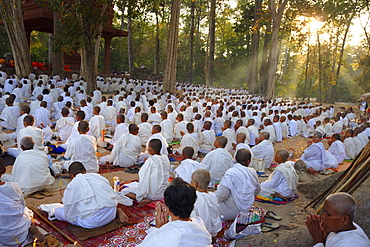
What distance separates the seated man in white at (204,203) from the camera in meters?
3.86

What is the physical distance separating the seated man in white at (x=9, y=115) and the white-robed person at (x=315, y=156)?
9.32m

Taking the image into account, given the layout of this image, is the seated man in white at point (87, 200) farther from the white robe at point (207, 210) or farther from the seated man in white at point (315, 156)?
the seated man in white at point (315, 156)

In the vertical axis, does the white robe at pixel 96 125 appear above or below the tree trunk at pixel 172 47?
below

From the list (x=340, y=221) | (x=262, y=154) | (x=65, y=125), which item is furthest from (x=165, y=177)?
(x=65, y=125)

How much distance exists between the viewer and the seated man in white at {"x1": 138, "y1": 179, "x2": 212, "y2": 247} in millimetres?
2385

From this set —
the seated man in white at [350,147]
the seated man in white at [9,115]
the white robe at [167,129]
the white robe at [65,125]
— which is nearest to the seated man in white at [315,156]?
the seated man in white at [350,147]

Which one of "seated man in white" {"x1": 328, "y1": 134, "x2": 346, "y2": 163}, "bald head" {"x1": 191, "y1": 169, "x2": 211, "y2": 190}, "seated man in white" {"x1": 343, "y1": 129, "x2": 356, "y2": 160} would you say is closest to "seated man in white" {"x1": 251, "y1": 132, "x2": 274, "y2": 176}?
"seated man in white" {"x1": 328, "y1": 134, "x2": 346, "y2": 163}

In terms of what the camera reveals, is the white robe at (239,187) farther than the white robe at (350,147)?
No

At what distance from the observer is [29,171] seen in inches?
205

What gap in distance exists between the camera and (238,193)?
4.57m

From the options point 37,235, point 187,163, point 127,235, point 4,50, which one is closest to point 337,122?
point 187,163

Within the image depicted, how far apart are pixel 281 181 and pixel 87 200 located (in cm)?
379

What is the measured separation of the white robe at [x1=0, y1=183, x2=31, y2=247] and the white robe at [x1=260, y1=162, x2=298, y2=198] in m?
4.34

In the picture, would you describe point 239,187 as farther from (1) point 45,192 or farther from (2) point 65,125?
(2) point 65,125
